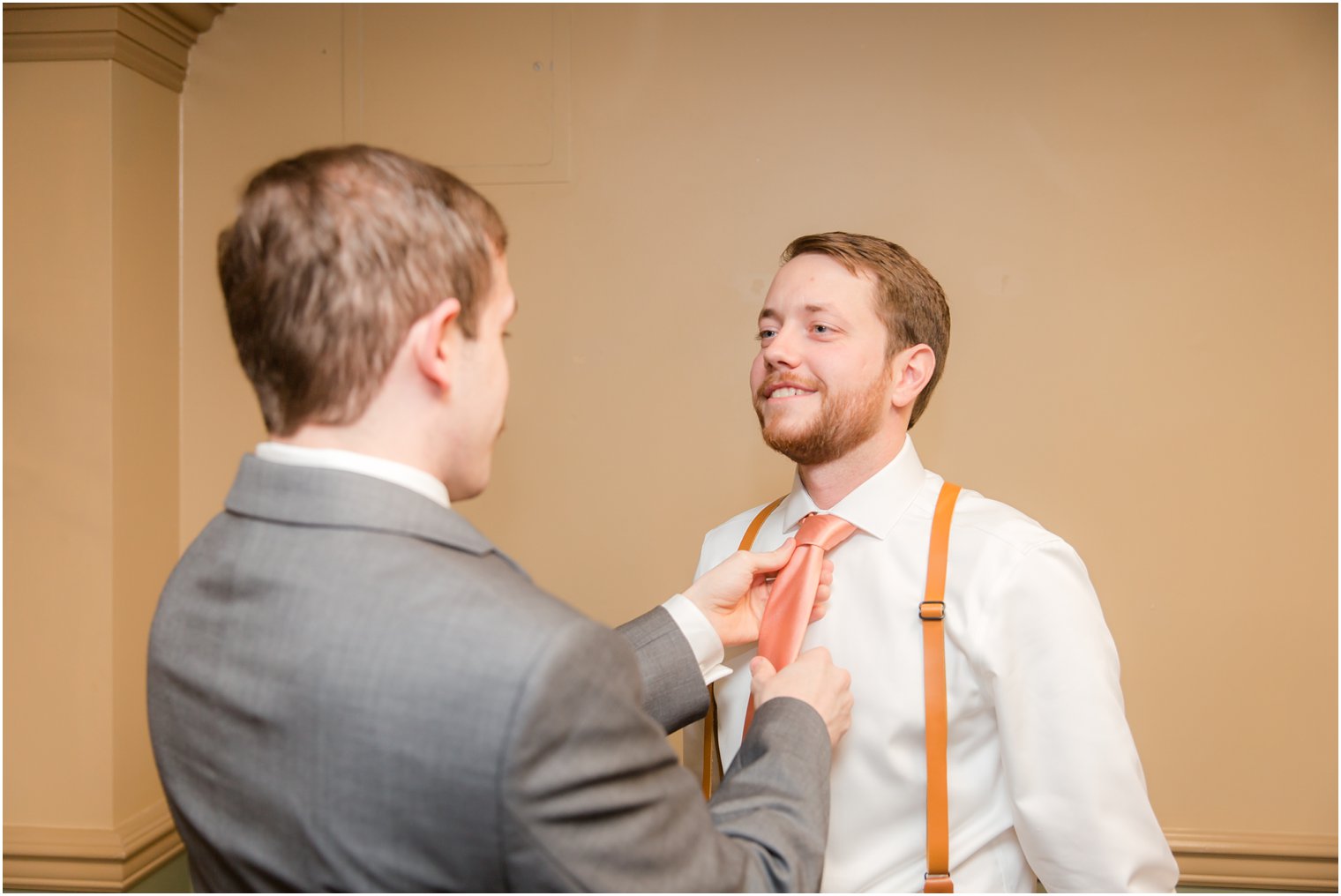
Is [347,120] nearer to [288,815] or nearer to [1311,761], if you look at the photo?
[288,815]

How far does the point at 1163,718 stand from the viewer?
281 centimetres

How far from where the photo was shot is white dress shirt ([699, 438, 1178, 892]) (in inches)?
57.6

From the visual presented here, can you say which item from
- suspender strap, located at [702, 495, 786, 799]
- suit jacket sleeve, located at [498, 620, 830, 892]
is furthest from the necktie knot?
suit jacket sleeve, located at [498, 620, 830, 892]

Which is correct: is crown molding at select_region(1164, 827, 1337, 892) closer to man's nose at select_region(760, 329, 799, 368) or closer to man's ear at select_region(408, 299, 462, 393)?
man's nose at select_region(760, 329, 799, 368)

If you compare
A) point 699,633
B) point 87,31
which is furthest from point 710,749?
point 87,31

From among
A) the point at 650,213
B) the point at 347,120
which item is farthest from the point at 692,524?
the point at 347,120

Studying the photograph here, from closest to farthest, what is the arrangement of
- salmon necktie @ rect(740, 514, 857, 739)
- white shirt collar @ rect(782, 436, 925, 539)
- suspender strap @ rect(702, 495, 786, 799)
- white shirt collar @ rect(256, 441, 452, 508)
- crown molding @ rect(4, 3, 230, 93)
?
white shirt collar @ rect(256, 441, 452, 508) < salmon necktie @ rect(740, 514, 857, 739) < white shirt collar @ rect(782, 436, 925, 539) < suspender strap @ rect(702, 495, 786, 799) < crown molding @ rect(4, 3, 230, 93)

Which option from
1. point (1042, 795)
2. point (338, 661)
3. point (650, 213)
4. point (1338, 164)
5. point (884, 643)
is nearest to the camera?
point (338, 661)

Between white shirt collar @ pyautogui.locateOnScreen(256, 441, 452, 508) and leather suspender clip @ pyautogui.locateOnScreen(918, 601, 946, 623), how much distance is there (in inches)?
33.5

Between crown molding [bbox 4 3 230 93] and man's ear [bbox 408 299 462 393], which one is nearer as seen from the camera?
man's ear [bbox 408 299 462 393]

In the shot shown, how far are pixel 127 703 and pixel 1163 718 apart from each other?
2907 mm

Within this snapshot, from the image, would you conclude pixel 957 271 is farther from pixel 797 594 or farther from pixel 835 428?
pixel 797 594

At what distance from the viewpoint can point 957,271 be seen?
2.86 m

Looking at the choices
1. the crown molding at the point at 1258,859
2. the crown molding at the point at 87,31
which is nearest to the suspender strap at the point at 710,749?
the crown molding at the point at 1258,859
